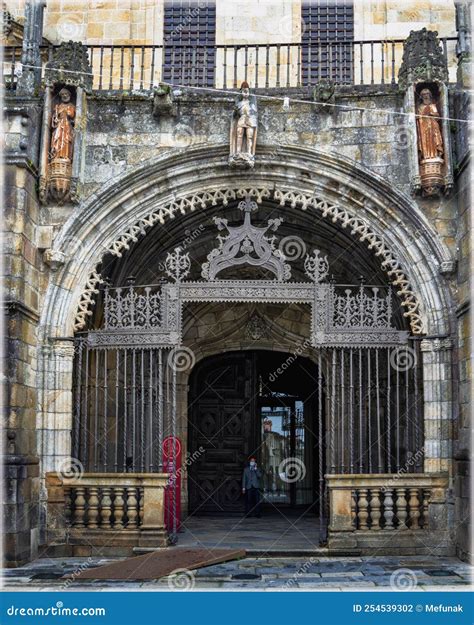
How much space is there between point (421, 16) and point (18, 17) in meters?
6.11

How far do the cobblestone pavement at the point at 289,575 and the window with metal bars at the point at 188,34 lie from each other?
729cm

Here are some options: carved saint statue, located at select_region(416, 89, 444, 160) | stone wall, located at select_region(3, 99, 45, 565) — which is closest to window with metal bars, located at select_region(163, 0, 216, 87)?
stone wall, located at select_region(3, 99, 45, 565)

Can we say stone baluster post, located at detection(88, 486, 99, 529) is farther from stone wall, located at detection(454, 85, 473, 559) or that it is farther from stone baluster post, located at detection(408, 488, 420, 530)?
stone wall, located at detection(454, 85, 473, 559)

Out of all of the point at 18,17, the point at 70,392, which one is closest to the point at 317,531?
the point at 70,392

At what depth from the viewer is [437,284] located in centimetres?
997

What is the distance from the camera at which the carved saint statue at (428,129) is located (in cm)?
992

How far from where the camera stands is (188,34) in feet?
43.8

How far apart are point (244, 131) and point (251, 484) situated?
18.6 feet

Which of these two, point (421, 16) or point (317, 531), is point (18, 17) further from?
point (317, 531)

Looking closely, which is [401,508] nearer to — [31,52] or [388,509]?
[388,509]

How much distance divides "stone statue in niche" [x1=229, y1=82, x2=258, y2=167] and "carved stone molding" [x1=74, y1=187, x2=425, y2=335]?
43 cm

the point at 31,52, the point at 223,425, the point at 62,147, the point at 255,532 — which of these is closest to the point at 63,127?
the point at 62,147

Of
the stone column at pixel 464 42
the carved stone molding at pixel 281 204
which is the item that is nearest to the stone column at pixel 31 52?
the carved stone molding at pixel 281 204

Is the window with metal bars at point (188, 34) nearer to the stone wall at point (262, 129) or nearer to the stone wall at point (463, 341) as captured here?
the stone wall at point (262, 129)
